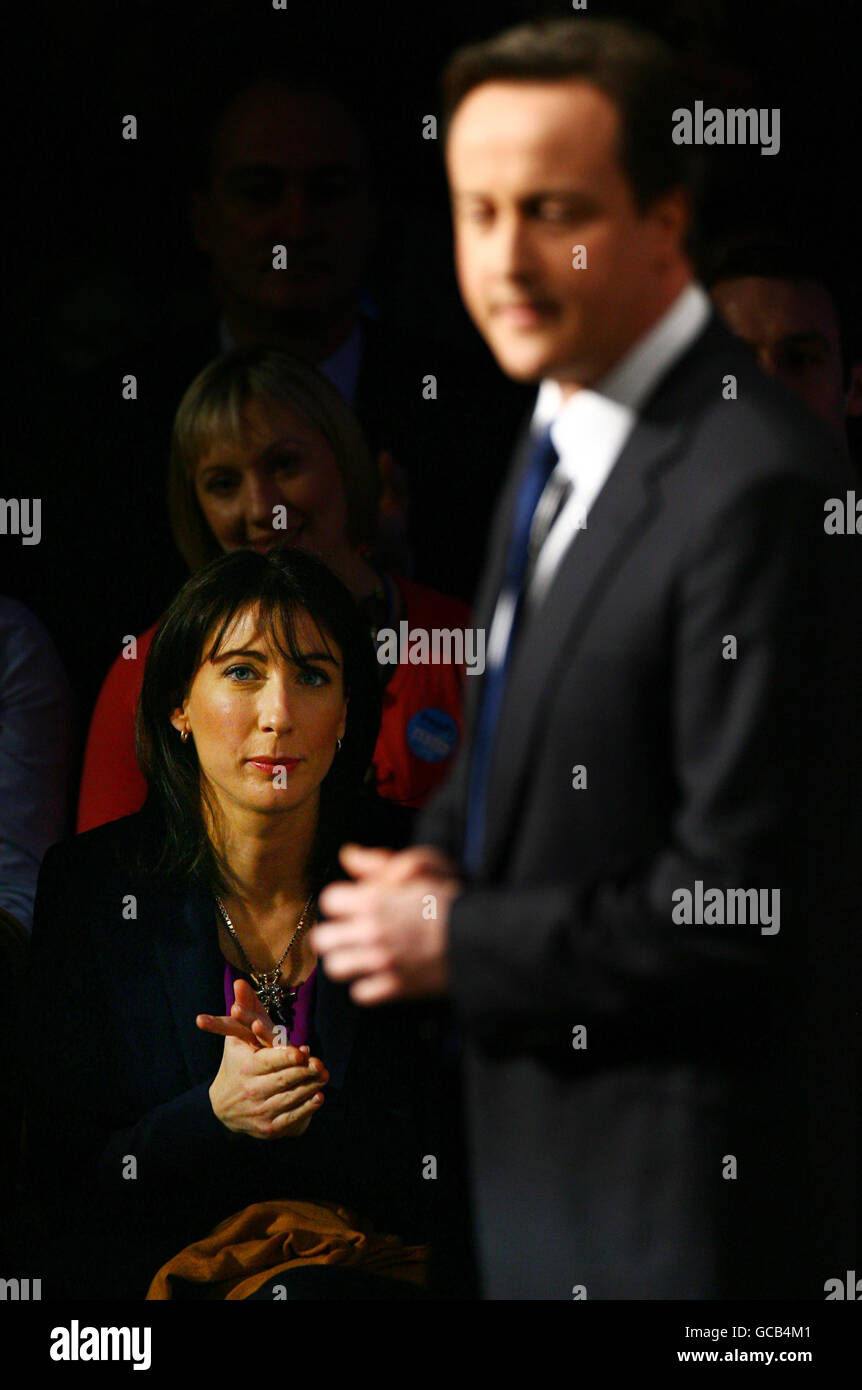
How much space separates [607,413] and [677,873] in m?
0.49

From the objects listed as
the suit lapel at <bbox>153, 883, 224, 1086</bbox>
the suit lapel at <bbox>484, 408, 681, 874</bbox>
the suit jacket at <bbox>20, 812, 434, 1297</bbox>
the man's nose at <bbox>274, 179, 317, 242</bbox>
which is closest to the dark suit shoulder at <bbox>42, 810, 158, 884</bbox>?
the suit jacket at <bbox>20, 812, 434, 1297</bbox>

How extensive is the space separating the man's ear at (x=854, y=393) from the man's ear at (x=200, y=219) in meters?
1.08

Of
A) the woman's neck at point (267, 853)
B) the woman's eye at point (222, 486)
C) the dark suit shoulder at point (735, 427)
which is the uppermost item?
the woman's eye at point (222, 486)

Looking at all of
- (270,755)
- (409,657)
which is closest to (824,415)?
(409,657)

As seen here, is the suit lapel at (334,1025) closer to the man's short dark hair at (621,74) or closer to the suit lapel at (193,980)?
the suit lapel at (193,980)

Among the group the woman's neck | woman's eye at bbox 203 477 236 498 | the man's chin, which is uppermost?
woman's eye at bbox 203 477 236 498

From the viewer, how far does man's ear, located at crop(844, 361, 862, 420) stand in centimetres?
289

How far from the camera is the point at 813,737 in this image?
1.73 meters

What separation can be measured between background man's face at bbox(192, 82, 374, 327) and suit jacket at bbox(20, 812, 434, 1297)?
2.96 ft

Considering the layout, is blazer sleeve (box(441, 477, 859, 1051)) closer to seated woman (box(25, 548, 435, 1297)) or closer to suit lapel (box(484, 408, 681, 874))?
suit lapel (box(484, 408, 681, 874))

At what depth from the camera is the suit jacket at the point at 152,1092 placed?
9.44ft

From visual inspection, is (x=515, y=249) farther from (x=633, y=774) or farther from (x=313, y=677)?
(x=313, y=677)

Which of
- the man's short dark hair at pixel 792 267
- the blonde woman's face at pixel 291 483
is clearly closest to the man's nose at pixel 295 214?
the blonde woman's face at pixel 291 483

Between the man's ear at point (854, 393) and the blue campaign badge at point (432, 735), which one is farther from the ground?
the man's ear at point (854, 393)
